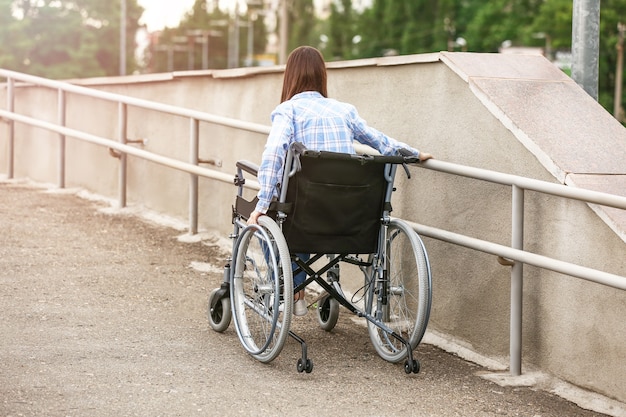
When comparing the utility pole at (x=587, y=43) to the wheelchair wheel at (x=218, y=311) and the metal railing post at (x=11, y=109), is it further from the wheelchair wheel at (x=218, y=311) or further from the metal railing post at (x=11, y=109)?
the metal railing post at (x=11, y=109)

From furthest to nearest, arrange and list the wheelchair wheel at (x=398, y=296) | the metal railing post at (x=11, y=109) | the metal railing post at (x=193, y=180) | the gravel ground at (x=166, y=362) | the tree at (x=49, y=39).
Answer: the tree at (x=49, y=39), the metal railing post at (x=11, y=109), the metal railing post at (x=193, y=180), the wheelchair wheel at (x=398, y=296), the gravel ground at (x=166, y=362)

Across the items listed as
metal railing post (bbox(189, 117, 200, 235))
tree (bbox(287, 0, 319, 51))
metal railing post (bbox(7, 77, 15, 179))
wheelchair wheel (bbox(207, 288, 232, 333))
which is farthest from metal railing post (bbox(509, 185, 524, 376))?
tree (bbox(287, 0, 319, 51))

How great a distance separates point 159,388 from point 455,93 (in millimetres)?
2298

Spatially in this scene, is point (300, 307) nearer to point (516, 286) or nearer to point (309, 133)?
point (309, 133)

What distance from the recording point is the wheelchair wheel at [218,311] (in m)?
5.97

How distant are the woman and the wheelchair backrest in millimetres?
145

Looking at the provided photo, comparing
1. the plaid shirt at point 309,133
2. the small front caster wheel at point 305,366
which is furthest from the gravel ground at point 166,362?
the plaid shirt at point 309,133

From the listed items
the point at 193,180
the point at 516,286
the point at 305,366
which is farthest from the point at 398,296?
the point at 193,180

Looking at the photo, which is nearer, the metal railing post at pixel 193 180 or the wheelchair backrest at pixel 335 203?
the wheelchair backrest at pixel 335 203

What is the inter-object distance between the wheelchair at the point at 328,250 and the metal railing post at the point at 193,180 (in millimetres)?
2645

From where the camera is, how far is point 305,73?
5738 mm

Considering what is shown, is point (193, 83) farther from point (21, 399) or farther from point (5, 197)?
point (21, 399)

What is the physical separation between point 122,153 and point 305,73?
4056 millimetres

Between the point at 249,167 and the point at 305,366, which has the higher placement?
the point at 249,167
